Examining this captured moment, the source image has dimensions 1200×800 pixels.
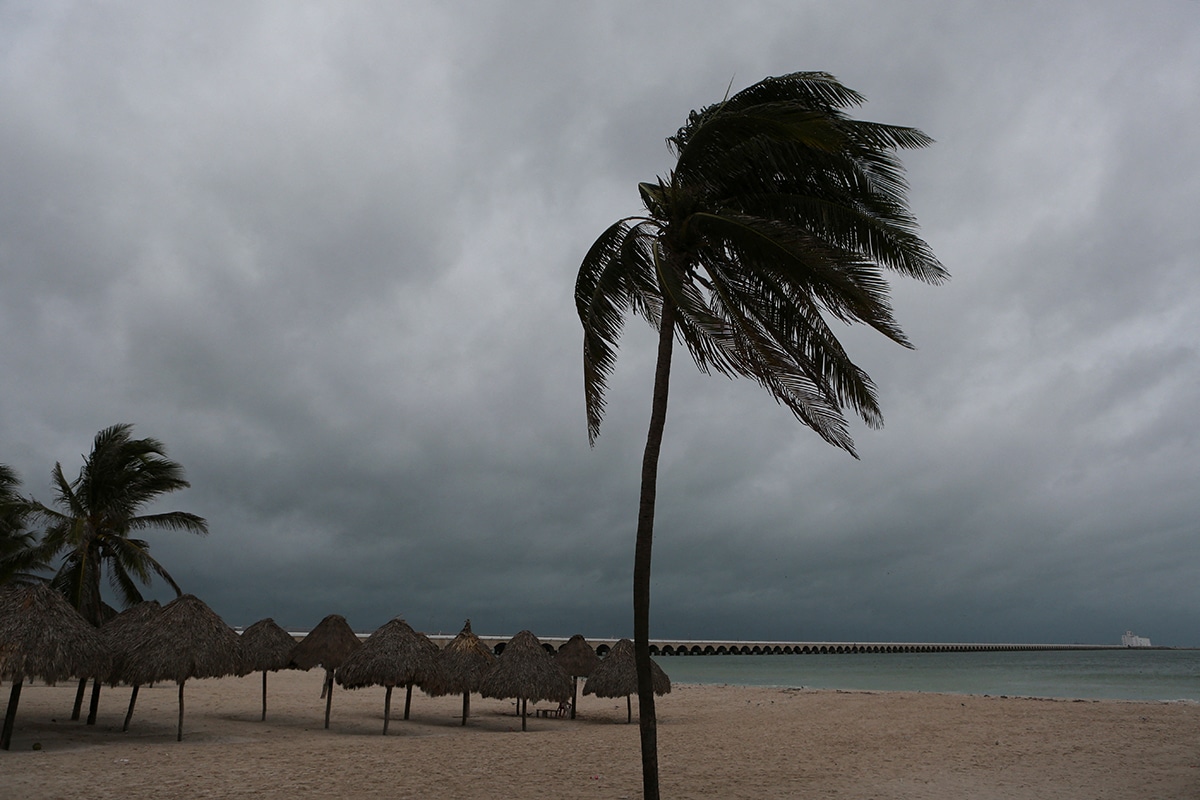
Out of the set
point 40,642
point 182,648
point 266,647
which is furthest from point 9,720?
point 266,647

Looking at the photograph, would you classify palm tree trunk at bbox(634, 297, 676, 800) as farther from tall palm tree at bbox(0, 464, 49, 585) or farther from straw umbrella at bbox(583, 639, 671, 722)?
tall palm tree at bbox(0, 464, 49, 585)

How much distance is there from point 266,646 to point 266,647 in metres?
0.05

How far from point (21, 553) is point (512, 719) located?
42.2 feet

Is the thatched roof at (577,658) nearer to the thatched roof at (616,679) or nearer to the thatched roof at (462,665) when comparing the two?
the thatched roof at (616,679)

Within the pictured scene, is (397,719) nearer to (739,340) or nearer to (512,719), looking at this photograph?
(512,719)

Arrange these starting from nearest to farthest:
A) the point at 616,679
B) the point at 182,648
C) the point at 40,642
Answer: the point at 40,642
the point at 182,648
the point at 616,679

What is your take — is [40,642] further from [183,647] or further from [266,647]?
[266,647]

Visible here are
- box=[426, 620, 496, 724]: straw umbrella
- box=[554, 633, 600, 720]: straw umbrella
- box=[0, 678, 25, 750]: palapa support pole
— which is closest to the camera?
box=[0, 678, 25, 750]: palapa support pole

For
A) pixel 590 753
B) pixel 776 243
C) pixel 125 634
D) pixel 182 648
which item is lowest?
pixel 590 753

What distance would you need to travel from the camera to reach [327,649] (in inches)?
683

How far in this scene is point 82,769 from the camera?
10.1 m

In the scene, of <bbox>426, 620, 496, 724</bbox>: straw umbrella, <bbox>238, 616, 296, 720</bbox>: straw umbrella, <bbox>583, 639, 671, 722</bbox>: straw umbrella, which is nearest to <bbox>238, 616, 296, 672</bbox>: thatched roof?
<bbox>238, 616, 296, 720</bbox>: straw umbrella

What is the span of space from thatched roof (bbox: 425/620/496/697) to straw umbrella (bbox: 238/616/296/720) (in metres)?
3.37

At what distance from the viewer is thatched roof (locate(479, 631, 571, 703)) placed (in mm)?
16812
